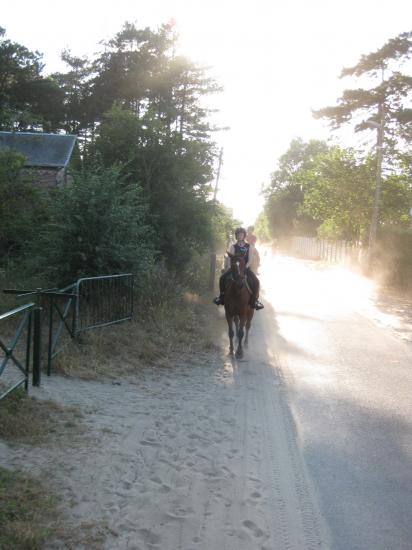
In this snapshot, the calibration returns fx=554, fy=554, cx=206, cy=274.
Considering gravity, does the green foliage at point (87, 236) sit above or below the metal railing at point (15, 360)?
above

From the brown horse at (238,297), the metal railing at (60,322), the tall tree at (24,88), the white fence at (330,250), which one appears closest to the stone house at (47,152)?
the tall tree at (24,88)

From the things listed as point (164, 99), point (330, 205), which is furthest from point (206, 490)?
point (164, 99)

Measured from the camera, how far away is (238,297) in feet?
33.4

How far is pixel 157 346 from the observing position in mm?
9766

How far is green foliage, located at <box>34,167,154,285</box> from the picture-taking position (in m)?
Answer: 11.5

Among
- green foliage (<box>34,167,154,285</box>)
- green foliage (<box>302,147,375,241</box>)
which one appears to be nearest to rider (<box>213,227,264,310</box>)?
green foliage (<box>34,167,154,285</box>)

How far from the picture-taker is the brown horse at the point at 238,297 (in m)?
9.90

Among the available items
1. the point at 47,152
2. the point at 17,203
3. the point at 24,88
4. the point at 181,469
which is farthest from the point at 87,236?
the point at 24,88

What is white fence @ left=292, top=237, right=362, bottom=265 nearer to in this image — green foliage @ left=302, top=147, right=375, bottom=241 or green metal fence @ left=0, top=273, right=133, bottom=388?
green foliage @ left=302, top=147, right=375, bottom=241

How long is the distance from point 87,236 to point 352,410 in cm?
682

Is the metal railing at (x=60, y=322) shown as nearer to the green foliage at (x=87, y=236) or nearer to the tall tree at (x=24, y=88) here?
the green foliage at (x=87, y=236)

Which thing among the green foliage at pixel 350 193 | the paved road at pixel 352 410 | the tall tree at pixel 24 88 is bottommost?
the paved road at pixel 352 410

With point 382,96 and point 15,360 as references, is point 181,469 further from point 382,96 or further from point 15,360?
point 382,96

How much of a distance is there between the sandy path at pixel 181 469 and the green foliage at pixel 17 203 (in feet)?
29.0
